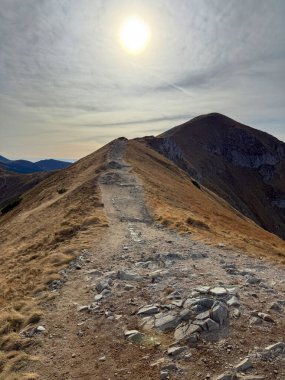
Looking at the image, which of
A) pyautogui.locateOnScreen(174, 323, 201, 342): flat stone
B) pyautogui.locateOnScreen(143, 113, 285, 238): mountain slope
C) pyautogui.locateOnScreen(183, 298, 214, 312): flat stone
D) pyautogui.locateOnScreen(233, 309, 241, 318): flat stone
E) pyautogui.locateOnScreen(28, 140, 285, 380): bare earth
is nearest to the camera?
pyautogui.locateOnScreen(28, 140, 285, 380): bare earth

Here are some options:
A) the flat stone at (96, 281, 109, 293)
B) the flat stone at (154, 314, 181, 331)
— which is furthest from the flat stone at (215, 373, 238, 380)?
the flat stone at (96, 281, 109, 293)

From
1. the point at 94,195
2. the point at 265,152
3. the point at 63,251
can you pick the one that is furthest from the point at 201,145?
the point at 63,251

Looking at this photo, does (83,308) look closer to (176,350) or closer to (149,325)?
(149,325)

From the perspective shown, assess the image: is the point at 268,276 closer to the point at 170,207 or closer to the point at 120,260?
the point at 120,260

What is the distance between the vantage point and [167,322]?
13555mm

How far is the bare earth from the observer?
11.4 metres

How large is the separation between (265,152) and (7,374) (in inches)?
7811

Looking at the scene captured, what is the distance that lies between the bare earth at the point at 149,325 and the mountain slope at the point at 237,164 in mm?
109169

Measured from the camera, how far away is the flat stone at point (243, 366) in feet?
35.0

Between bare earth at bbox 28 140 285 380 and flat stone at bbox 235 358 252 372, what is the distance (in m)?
0.12

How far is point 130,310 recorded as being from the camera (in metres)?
15.0

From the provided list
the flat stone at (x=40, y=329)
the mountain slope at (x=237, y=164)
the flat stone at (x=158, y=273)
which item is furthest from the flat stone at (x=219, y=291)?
the mountain slope at (x=237, y=164)

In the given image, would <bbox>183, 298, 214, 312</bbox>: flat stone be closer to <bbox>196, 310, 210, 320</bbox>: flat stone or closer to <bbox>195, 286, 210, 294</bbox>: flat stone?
<bbox>196, 310, 210, 320</bbox>: flat stone

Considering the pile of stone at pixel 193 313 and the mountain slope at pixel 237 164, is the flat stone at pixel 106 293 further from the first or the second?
the mountain slope at pixel 237 164
